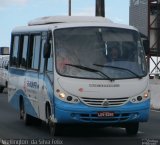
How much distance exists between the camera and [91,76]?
14250 mm

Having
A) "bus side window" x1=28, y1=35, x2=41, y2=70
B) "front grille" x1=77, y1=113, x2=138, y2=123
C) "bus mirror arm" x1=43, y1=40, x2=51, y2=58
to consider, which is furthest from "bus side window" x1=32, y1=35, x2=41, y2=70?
"front grille" x1=77, y1=113, x2=138, y2=123

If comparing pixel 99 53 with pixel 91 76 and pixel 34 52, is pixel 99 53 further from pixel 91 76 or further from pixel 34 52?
pixel 34 52

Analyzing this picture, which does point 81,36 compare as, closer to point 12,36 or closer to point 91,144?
point 91,144

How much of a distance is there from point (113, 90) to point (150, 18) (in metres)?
39.7

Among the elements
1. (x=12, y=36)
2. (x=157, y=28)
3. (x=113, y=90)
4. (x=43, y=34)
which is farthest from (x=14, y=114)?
(x=157, y=28)

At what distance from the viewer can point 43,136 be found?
48.0 ft

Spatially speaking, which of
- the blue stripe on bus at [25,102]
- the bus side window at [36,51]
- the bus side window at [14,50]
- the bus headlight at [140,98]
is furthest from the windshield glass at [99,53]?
the bus side window at [14,50]

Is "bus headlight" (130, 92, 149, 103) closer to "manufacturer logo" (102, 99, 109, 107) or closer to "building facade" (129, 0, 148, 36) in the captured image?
"manufacturer logo" (102, 99, 109, 107)

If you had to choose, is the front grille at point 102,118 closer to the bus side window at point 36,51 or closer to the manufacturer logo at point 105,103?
the manufacturer logo at point 105,103

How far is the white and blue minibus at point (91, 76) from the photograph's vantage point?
13969 millimetres

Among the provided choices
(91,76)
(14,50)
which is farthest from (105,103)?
(14,50)

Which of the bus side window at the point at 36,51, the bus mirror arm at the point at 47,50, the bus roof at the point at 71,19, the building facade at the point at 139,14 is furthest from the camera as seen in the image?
the building facade at the point at 139,14

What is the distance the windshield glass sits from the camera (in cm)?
1434

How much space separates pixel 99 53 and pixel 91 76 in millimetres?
687
